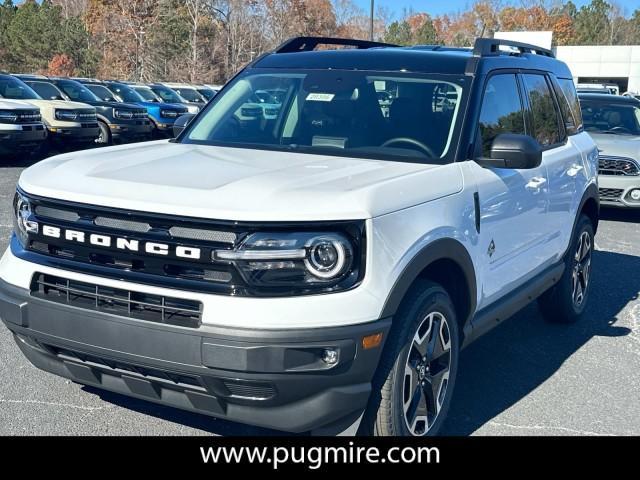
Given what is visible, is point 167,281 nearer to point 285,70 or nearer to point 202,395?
point 202,395

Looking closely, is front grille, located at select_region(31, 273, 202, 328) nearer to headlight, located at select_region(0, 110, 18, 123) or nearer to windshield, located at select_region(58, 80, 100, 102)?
headlight, located at select_region(0, 110, 18, 123)

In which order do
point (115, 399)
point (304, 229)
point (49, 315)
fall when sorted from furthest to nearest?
point (115, 399), point (49, 315), point (304, 229)

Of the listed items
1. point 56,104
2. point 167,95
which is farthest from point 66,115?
point 167,95

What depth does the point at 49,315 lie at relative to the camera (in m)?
3.17

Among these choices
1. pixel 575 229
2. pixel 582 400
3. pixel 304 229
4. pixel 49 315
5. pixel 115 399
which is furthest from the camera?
pixel 575 229

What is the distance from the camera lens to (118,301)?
3080 mm

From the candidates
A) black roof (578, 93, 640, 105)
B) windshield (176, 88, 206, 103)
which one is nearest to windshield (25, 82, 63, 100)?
windshield (176, 88, 206, 103)

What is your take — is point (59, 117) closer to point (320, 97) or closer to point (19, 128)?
point (19, 128)

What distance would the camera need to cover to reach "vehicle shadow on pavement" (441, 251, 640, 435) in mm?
4320

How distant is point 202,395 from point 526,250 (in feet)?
7.94

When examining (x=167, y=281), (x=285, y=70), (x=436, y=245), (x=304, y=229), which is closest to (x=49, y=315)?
(x=167, y=281)

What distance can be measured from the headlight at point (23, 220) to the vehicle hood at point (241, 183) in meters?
0.09

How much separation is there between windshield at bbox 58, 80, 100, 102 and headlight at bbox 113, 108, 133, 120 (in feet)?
2.31

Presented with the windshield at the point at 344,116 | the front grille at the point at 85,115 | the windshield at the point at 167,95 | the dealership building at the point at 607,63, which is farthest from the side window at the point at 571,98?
the dealership building at the point at 607,63
